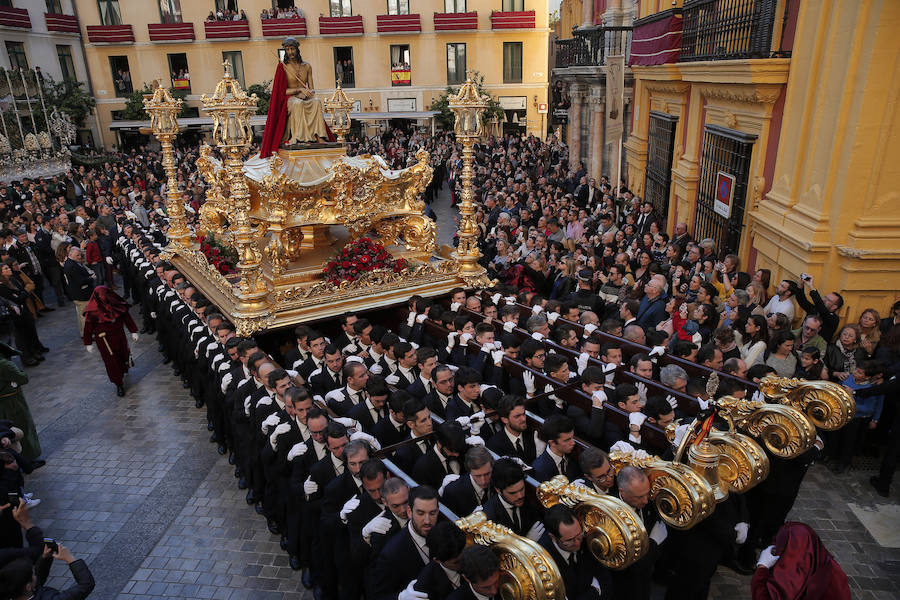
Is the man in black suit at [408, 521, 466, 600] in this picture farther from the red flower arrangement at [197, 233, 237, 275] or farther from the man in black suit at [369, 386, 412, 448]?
the red flower arrangement at [197, 233, 237, 275]

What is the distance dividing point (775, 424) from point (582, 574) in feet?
6.40

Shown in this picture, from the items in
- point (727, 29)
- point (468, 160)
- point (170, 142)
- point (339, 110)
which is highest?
point (727, 29)

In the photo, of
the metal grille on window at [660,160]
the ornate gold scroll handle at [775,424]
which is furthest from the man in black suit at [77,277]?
the metal grille on window at [660,160]

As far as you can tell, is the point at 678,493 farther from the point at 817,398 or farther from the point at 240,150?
the point at 240,150

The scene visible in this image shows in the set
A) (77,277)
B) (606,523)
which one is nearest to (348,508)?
(606,523)

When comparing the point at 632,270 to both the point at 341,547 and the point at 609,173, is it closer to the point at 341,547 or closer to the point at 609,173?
the point at 341,547

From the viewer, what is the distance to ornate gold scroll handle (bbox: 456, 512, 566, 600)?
3068 mm

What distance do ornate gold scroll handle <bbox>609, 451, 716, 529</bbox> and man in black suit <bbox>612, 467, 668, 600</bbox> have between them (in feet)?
0.25

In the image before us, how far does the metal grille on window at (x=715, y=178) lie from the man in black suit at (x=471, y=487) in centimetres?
682

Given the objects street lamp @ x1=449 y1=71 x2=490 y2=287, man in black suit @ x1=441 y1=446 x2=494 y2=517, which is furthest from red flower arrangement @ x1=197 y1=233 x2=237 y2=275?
man in black suit @ x1=441 y1=446 x2=494 y2=517

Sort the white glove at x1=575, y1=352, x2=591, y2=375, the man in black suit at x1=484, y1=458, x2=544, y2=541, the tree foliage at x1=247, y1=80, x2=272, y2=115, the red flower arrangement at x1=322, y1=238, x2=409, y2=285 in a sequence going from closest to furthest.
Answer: the man in black suit at x1=484, y1=458, x2=544, y2=541 < the white glove at x1=575, y1=352, x2=591, y2=375 < the red flower arrangement at x1=322, y1=238, x2=409, y2=285 < the tree foliage at x1=247, y1=80, x2=272, y2=115

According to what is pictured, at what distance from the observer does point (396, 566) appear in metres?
3.94

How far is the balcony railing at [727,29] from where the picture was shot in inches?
330

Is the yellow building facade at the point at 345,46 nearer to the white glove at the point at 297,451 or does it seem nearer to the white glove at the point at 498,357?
the white glove at the point at 498,357
